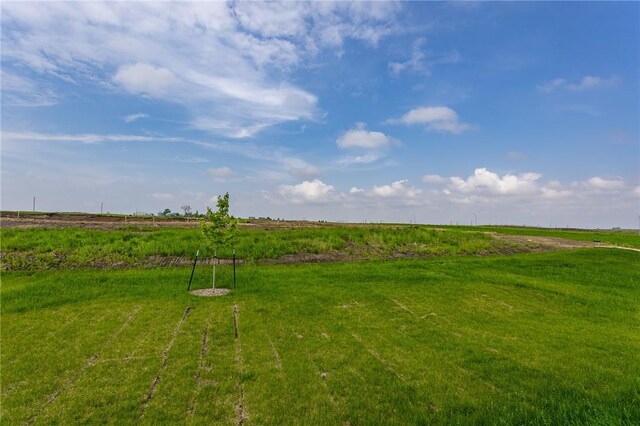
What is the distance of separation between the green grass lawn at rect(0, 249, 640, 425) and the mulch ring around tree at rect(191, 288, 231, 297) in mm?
737

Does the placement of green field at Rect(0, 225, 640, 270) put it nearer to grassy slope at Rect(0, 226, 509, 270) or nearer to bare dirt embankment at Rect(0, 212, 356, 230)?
grassy slope at Rect(0, 226, 509, 270)

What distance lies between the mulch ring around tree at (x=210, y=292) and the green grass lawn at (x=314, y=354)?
0.74 metres

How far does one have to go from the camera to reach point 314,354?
9.98 metres

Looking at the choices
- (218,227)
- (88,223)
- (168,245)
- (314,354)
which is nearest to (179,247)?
(168,245)

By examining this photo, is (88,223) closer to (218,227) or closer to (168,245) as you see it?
(168,245)

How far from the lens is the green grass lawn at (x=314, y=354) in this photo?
7086 millimetres

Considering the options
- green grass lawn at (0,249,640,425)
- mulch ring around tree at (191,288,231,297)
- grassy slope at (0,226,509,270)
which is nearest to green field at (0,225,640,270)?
grassy slope at (0,226,509,270)

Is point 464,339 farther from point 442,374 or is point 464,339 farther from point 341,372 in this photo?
point 341,372

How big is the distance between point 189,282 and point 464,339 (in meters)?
13.9

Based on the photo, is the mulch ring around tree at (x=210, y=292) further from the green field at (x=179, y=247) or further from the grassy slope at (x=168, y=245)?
the grassy slope at (x=168, y=245)

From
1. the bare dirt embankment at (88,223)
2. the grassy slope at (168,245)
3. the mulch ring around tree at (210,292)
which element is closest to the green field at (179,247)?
the grassy slope at (168,245)

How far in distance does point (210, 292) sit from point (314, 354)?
9.35 metres

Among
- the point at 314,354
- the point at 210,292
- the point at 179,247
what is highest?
the point at 179,247

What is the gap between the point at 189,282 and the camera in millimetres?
18625
